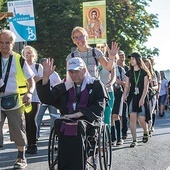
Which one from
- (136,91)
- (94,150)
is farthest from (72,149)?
(136,91)

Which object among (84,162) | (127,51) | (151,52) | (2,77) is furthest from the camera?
(151,52)

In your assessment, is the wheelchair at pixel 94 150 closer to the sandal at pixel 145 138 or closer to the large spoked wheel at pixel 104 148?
the large spoked wheel at pixel 104 148

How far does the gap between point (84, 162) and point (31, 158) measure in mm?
2529

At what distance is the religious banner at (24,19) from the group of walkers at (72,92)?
3.21 metres

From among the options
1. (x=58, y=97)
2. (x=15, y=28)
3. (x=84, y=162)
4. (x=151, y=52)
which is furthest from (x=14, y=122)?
(x=151, y=52)

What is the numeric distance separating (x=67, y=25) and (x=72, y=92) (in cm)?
3270

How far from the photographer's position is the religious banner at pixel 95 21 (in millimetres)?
16484

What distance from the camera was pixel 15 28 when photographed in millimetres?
12133

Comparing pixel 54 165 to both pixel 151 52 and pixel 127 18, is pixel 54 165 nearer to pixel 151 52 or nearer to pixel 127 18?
pixel 127 18

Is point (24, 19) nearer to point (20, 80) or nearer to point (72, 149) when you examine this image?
point (20, 80)

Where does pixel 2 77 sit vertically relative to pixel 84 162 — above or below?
above

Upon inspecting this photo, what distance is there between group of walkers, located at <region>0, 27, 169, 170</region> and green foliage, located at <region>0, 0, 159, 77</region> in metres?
28.1

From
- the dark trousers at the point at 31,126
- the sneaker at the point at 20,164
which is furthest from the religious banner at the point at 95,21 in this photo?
the sneaker at the point at 20,164

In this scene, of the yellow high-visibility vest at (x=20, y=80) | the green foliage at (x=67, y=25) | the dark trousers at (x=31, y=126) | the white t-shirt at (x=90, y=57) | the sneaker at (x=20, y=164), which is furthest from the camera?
the green foliage at (x=67, y=25)
